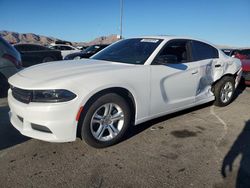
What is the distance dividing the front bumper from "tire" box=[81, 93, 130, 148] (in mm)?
212

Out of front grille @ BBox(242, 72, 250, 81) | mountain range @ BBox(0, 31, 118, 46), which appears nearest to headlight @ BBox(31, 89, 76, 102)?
front grille @ BBox(242, 72, 250, 81)

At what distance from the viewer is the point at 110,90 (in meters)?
3.49

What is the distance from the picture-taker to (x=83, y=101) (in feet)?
10.4

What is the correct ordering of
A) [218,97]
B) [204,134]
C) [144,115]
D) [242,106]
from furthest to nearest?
[242,106] → [218,97] → [204,134] → [144,115]

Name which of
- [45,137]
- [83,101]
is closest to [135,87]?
[83,101]

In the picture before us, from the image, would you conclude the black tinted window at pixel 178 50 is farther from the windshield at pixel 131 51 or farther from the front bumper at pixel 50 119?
the front bumper at pixel 50 119

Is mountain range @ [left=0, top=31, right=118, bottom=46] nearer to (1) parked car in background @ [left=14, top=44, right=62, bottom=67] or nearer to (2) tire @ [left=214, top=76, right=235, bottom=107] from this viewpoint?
(1) parked car in background @ [left=14, top=44, right=62, bottom=67]

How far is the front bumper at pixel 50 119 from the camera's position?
3066 millimetres

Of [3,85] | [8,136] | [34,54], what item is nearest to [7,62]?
[3,85]

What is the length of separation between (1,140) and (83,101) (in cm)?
157

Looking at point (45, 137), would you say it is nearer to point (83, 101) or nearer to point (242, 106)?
point (83, 101)

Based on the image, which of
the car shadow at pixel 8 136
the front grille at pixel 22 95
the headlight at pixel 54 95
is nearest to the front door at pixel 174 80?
the headlight at pixel 54 95

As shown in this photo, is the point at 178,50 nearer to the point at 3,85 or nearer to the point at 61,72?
the point at 61,72

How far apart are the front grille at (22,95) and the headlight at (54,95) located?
11cm
